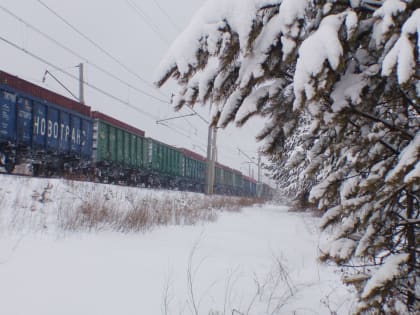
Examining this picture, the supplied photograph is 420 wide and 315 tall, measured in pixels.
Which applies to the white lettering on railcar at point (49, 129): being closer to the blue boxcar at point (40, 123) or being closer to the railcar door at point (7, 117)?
the blue boxcar at point (40, 123)

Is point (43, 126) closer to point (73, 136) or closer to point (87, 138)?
point (73, 136)

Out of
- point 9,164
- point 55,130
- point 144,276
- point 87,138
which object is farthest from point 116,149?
point 144,276

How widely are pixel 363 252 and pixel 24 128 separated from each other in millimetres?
12002

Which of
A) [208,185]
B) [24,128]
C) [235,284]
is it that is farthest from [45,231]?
[208,185]

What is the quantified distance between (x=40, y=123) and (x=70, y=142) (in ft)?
5.82

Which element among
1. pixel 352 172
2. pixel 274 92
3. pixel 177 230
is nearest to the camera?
pixel 274 92

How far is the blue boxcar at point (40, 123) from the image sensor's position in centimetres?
1063

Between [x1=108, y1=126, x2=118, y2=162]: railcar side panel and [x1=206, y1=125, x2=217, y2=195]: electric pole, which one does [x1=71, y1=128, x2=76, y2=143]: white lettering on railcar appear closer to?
[x1=108, y1=126, x2=118, y2=162]: railcar side panel

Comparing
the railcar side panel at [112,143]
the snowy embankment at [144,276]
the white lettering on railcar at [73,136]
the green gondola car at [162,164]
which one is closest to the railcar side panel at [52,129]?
the white lettering on railcar at [73,136]

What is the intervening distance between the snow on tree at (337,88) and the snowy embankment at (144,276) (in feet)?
3.11

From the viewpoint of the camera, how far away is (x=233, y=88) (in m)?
1.93

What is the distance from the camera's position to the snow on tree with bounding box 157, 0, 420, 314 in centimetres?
133

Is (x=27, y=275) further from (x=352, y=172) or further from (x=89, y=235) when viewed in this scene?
(x=352, y=172)

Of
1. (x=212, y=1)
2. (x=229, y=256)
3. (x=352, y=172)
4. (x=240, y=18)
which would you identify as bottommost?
(x=229, y=256)
